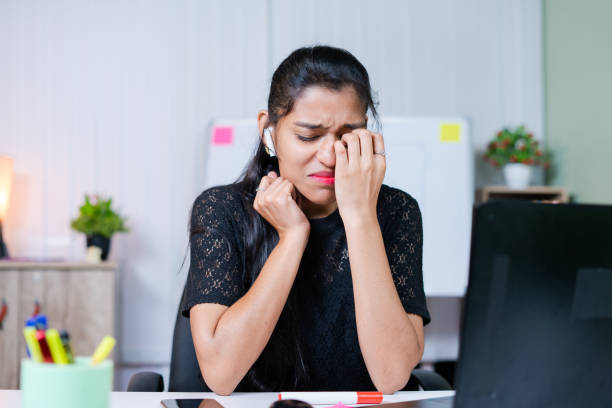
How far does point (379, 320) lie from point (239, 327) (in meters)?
0.23

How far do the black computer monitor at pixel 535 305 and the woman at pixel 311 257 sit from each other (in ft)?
1.37

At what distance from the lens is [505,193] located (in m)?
2.77

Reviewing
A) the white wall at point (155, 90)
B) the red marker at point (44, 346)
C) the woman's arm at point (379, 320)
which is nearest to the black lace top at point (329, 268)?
the woman's arm at point (379, 320)

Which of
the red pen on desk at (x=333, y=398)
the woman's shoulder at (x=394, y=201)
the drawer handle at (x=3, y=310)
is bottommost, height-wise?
the drawer handle at (x=3, y=310)

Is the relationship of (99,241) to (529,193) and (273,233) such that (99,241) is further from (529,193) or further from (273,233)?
(529,193)

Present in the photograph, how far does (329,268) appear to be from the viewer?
1182 mm

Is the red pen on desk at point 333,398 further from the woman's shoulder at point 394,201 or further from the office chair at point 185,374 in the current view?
the woman's shoulder at point 394,201

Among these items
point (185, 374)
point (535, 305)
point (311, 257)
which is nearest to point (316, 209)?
point (311, 257)

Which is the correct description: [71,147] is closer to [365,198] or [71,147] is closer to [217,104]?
[217,104]

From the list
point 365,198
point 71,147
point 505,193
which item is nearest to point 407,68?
point 505,193

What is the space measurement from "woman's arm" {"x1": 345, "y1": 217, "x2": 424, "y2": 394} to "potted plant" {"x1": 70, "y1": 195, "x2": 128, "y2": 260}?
1830mm

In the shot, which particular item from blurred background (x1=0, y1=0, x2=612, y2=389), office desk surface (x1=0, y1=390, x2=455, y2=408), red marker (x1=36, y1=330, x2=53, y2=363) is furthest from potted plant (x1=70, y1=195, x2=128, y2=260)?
red marker (x1=36, y1=330, x2=53, y2=363)

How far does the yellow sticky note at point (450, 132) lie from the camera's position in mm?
2605

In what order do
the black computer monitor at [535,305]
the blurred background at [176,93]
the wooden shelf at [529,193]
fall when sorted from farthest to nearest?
the blurred background at [176,93] → the wooden shelf at [529,193] → the black computer monitor at [535,305]
